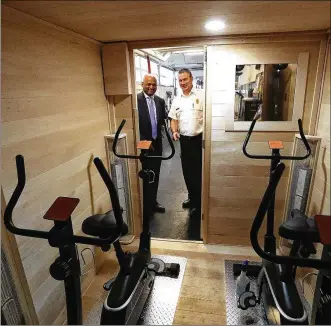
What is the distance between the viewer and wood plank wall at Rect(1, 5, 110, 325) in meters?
1.06

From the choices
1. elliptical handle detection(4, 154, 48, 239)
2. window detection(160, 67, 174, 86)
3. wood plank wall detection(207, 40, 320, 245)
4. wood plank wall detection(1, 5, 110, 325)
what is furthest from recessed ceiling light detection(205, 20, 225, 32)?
window detection(160, 67, 174, 86)

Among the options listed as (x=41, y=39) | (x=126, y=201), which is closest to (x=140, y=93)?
(x=126, y=201)

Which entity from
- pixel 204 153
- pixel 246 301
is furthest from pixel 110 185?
pixel 204 153

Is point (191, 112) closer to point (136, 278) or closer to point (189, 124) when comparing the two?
point (189, 124)

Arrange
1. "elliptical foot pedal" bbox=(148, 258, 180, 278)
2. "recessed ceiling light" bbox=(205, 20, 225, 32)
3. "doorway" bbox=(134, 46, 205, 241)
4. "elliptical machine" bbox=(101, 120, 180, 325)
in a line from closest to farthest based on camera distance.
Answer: "recessed ceiling light" bbox=(205, 20, 225, 32)
"elliptical machine" bbox=(101, 120, 180, 325)
"elliptical foot pedal" bbox=(148, 258, 180, 278)
"doorway" bbox=(134, 46, 205, 241)

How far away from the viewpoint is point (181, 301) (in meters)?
1.61

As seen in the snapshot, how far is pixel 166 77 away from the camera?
20.4ft

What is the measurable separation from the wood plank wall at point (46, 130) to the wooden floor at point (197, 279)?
41cm

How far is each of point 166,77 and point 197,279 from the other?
535cm

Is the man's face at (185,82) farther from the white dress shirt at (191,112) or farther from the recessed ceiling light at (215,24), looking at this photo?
the recessed ceiling light at (215,24)

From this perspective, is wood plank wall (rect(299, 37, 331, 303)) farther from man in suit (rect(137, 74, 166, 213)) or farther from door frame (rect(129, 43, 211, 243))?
man in suit (rect(137, 74, 166, 213))

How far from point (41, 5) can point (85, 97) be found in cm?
83

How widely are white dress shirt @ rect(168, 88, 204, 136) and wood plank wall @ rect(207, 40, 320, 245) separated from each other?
584 millimetres

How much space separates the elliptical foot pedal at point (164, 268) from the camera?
75.3 inches
